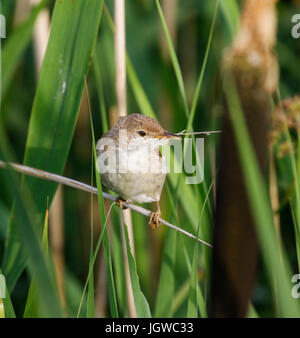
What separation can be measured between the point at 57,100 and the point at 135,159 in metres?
0.43

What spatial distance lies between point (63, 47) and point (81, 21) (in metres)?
0.11

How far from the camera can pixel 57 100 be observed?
1832 mm

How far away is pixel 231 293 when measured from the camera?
92cm

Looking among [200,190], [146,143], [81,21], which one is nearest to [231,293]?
[200,190]

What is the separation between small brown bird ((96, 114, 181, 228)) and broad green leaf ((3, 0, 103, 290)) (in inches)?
10.7

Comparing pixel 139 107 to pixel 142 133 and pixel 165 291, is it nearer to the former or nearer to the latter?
pixel 142 133

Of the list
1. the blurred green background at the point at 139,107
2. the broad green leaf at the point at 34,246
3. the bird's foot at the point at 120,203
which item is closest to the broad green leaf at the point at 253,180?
the broad green leaf at the point at 34,246

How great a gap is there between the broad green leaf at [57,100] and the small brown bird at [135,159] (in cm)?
27

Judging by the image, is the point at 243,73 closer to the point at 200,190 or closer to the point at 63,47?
the point at 200,190

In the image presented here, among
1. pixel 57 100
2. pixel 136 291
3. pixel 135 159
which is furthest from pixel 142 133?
pixel 136 291

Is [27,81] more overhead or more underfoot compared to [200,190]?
more overhead

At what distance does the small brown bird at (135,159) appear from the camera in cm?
206

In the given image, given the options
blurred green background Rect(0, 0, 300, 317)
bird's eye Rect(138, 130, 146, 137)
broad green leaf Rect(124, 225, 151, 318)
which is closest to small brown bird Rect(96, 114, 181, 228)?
bird's eye Rect(138, 130, 146, 137)

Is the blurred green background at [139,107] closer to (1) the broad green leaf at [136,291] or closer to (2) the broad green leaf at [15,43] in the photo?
(2) the broad green leaf at [15,43]
